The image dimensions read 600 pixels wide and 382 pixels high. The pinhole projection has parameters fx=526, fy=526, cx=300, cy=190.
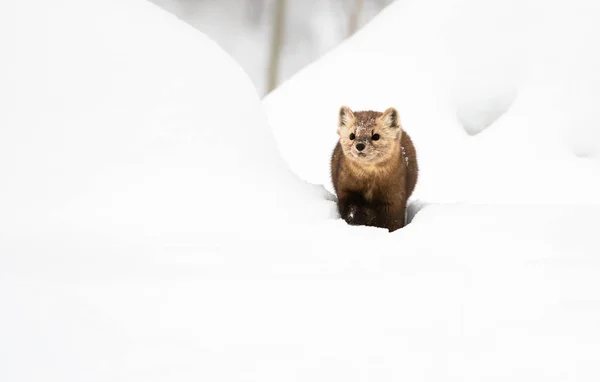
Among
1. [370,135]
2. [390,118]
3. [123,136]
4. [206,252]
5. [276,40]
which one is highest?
[276,40]

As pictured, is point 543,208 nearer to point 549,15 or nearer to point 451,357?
point 451,357

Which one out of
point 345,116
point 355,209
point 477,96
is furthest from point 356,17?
point 355,209

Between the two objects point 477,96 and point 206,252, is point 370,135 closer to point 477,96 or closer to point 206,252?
point 206,252

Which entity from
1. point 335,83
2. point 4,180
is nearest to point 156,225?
point 4,180

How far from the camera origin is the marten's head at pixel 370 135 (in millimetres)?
3213

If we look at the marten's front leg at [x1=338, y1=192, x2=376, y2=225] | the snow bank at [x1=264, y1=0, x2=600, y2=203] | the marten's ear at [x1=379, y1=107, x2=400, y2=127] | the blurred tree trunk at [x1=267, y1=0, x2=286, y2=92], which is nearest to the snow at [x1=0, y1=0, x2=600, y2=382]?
the marten's front leg at [x1=338, y1=192, x2=376, y2=225]

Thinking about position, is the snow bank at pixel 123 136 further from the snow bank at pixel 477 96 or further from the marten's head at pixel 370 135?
the snow bank at pixel 477 96

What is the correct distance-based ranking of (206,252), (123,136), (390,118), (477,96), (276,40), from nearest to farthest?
(206,252) < (123,136) < (390,118) < (477,96) < (276,40)

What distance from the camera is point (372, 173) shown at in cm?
329

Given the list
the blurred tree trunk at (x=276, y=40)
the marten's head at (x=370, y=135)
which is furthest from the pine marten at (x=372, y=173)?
the blurred tree trunk at (x=276, y=40)

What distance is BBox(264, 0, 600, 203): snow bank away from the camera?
18.5ft

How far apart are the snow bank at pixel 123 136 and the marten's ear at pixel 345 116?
513 millimetres

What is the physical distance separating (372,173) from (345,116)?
1.42 feet

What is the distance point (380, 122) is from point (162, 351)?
2269 mm
